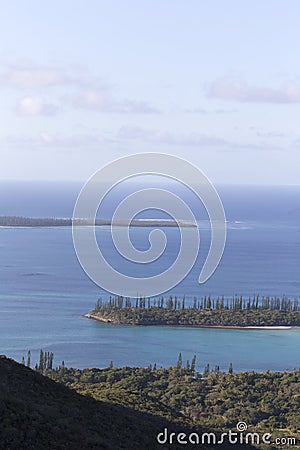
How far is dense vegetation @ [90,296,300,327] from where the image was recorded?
104 feet

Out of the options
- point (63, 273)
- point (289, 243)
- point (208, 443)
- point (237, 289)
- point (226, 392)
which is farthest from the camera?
point (289, 243)

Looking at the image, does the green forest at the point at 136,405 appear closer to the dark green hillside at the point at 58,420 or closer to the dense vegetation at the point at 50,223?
the dark green hillside at the point at 58,420

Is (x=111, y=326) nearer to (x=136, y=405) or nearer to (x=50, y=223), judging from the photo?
(x=136, y=405)

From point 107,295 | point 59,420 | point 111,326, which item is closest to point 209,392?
point 59,420

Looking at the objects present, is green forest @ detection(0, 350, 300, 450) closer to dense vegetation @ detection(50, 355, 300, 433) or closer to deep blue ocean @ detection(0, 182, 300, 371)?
dense vegetation @ detection(50, 355, 300, 433)

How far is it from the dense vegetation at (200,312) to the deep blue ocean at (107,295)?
2.91 feet

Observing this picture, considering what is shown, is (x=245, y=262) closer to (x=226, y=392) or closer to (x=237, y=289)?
(x=237, y=289)

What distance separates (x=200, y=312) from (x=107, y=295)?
682 centimetres

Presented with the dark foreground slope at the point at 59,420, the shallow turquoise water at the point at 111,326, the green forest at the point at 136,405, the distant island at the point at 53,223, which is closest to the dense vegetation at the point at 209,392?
the green forest at the point at 136,405

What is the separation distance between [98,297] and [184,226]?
28204mm

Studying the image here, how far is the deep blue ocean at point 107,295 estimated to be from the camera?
84.0 feet

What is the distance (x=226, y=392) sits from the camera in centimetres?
1778

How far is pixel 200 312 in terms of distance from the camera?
107ft

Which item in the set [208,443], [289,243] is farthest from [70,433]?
[289,243]
